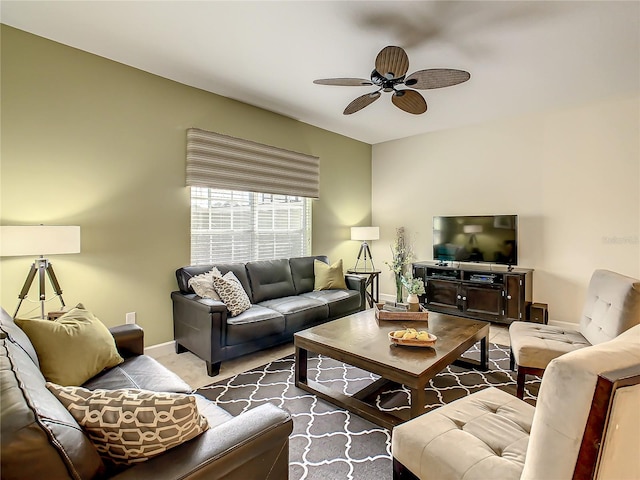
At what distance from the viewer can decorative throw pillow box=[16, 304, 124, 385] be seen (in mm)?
1614

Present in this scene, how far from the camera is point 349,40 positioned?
2.63 metres

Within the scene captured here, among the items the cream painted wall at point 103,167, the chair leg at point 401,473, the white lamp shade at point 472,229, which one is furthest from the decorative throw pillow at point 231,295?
the white lamp shade at point 472,229

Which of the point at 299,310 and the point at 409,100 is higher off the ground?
the point at 409,100

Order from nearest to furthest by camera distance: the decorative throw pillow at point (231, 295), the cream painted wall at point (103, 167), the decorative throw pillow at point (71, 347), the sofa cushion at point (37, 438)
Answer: the sofa cushion at point (37, 438) < the decorative throw pillow at point (71, 347) < the cream painted wall at point (103, 167) < the decorative throw pillow at point (231, 295)

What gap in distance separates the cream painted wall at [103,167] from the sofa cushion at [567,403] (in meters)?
3.23

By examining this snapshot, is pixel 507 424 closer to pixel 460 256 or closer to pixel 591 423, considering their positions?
pixel 591 423

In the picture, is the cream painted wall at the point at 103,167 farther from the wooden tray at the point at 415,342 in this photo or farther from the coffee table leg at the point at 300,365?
the wooden tray at the point at 415,342

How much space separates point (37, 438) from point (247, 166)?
346cm

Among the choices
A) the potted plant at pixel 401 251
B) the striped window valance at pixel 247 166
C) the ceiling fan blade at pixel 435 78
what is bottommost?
the potted plant at pixel 401 251

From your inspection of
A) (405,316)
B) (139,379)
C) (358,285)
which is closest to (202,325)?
(139,379)

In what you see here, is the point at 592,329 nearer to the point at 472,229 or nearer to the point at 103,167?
the point at 472,229

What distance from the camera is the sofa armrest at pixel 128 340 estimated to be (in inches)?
82.6

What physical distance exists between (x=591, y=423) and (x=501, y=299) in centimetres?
373

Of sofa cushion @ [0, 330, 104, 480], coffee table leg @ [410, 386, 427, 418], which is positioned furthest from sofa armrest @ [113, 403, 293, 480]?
coffee table leg @ [410, 386, 427, 418]
